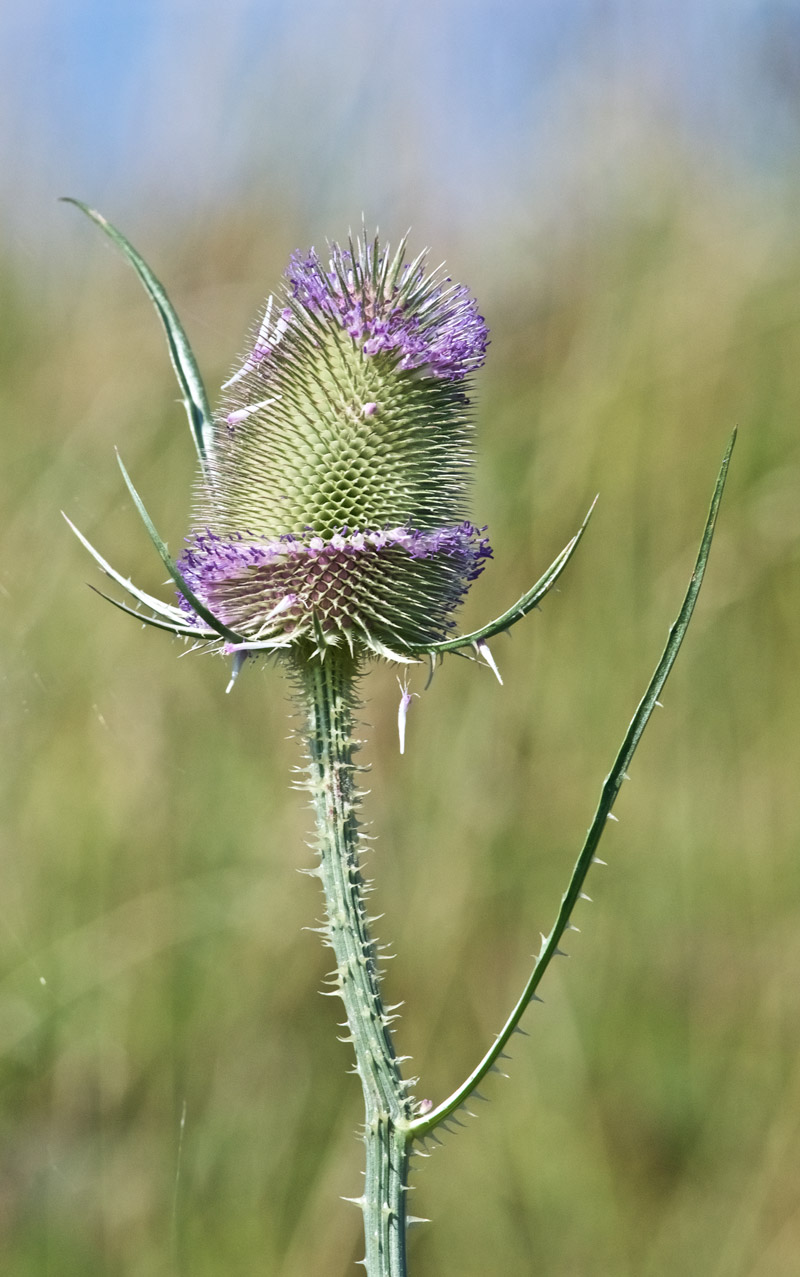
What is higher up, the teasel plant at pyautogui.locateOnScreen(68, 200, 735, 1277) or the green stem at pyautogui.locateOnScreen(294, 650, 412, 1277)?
the teasel plant at pyautogui.locateOnScreen(68, 200, 735, 1277)

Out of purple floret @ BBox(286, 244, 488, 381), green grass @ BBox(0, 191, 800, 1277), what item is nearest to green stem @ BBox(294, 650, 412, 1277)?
purple floret @ BBox(286, 244, 488, 381)

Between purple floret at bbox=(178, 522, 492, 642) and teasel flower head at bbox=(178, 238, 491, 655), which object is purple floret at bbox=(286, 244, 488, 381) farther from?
purple floret at bbox=(178, 522, 492, 642)

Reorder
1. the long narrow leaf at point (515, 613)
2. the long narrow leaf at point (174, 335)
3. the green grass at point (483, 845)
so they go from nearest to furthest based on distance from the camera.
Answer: the long narrow leaf at point (515, 613) → the long narrow leaf at point (174, 335) → the green grass at point (483, 845)

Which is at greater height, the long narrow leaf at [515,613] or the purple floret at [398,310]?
the purple floret at [398,310]

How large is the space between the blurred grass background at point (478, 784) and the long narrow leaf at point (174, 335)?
1424mm

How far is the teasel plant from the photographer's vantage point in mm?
1106

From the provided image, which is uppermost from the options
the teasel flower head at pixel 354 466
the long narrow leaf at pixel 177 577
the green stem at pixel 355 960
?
the teasel flower head at pixel 354 466

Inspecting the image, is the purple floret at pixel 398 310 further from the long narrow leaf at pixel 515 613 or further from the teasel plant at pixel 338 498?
the long narrow leaf at pixel 515 613

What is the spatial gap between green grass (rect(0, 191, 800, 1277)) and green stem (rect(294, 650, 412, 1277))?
163 centimetres

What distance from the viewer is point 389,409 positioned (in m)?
1.21

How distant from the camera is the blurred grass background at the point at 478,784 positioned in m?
2.49

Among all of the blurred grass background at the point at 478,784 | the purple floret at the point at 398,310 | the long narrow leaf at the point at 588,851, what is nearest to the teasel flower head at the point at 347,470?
the purple floret at the point at 398,310

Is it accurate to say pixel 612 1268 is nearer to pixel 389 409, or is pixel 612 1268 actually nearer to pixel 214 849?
pixel 214 849

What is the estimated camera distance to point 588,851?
0.88m
